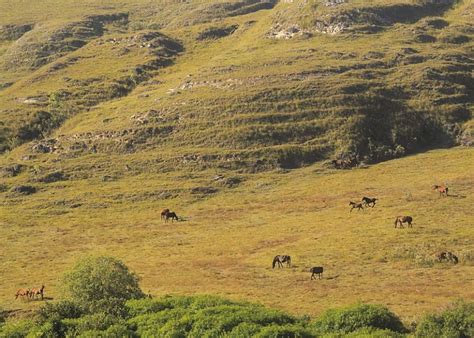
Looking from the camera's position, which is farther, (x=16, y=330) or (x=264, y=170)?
(x=264, y=170)

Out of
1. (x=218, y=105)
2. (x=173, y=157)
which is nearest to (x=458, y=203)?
(x=173, y=157)

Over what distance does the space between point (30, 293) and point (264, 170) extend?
2801 inches

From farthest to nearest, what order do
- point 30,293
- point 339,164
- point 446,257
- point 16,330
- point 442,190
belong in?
point 339,164 → point 442,190 → point 446,257 → point 30,293 → point 16,330

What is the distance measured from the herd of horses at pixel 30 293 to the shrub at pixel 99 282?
9.74m

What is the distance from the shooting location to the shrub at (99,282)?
1929 inches

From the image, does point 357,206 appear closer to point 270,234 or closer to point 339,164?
point 270,234

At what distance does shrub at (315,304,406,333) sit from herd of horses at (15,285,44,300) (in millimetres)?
32430

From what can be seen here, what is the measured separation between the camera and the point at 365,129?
136 metres

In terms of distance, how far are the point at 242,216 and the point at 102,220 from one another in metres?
25.3

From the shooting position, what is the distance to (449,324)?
35.8 m

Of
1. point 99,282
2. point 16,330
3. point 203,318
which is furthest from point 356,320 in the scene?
point 16,330

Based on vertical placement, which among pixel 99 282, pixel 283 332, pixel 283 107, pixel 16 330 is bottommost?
pixel 283 107

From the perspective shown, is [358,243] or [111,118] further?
[111,118]

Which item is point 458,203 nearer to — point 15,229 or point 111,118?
point 15,229
